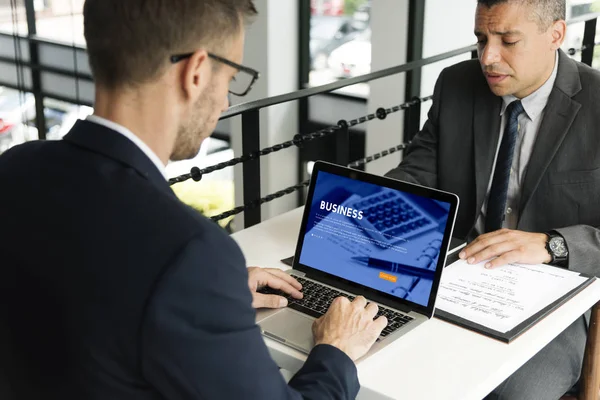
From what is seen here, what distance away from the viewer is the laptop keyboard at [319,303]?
1712 mm

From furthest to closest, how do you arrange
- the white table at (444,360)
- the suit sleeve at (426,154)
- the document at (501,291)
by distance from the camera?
1. the suit sleeve at (426,154)
2. the document at (501,291)
3. the white table at (444,360)

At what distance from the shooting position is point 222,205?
7352 millimetres

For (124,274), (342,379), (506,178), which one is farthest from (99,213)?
(506,178)

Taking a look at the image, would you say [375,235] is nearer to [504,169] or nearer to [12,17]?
[504,169]

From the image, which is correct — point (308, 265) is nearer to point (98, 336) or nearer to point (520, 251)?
point (520, 251)

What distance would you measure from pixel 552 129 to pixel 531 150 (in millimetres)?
82

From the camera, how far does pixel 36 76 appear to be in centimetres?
621

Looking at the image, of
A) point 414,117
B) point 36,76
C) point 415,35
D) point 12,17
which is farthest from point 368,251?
point 36,76

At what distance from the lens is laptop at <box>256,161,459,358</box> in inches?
67.7

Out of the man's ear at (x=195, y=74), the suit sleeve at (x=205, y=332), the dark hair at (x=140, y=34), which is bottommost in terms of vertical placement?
the suit sleeve at (x=205, y=332)

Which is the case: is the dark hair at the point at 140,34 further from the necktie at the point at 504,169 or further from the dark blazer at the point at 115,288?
the necktie at the point at 504,169

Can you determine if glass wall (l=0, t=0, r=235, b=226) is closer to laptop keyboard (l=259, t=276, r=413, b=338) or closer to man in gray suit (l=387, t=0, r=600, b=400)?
man in gray suit (l=387, t=0, r=600, b=400)

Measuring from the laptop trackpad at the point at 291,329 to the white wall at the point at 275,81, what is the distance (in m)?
4.74

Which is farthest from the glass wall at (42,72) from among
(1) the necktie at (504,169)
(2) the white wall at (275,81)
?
(1) the necktie at (504,169)
